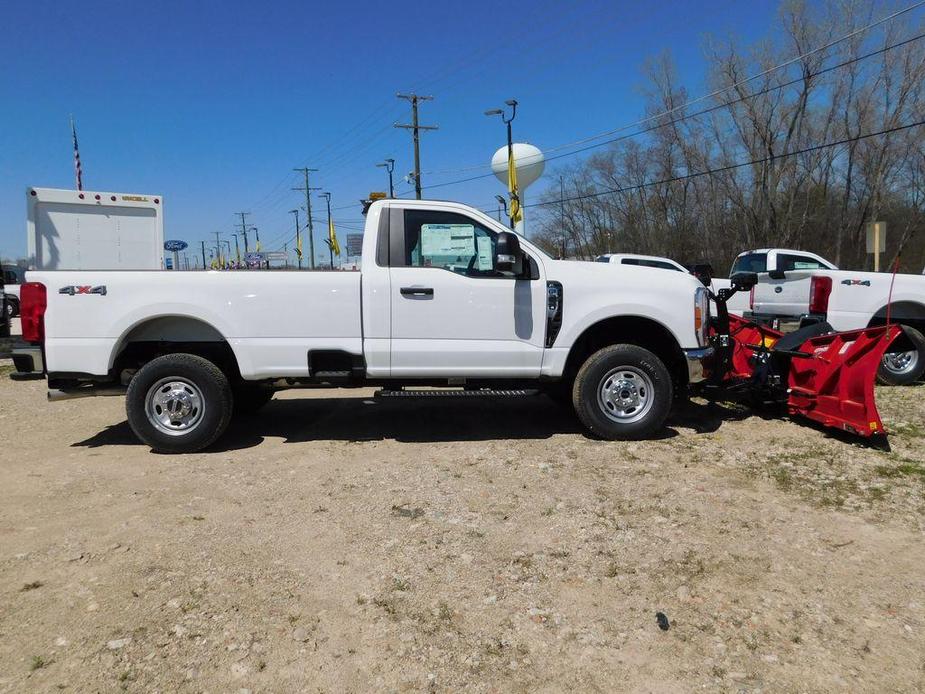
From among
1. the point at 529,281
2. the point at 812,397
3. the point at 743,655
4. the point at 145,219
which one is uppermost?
the point at 145,219

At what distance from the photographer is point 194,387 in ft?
17.4

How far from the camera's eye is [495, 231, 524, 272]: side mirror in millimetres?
5098

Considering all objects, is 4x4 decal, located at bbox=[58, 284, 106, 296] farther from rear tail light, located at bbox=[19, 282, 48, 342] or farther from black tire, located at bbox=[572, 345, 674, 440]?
black tire, located at bbox=[572, 345, 674, 440]

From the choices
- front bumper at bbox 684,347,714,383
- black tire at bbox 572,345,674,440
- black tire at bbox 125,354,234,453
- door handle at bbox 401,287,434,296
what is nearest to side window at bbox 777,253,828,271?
front bumper at bbox 684,347,714,383

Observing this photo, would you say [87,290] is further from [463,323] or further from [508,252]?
[508,252]

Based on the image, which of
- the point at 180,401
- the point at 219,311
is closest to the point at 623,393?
the point at 219,311

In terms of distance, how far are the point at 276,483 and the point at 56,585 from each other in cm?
168

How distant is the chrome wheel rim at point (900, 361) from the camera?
7922 mm

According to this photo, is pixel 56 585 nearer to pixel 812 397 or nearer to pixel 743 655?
pixel 743 655

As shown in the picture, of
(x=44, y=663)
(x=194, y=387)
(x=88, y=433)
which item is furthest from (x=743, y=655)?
(x=88, y=433)

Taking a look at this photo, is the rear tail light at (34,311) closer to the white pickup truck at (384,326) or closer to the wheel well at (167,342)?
the white pickup truck at (384,326)

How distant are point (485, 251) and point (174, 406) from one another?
3.00 metres

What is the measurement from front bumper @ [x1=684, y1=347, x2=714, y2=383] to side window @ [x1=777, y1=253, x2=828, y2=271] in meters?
8.62

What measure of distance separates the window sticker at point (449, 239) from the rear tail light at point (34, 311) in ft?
10.4
